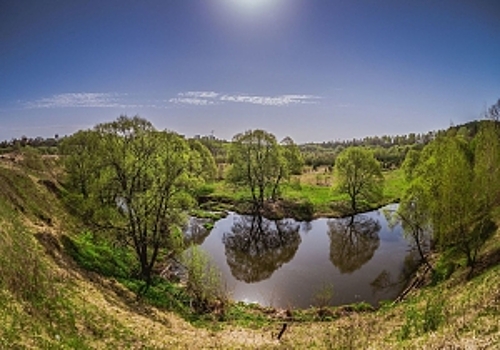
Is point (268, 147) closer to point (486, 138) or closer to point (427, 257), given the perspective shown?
point (427, 257)

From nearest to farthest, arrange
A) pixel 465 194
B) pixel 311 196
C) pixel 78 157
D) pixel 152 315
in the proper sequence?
pixel 152 315, pixel 465 194, pixel 78 157, pixel 311 196

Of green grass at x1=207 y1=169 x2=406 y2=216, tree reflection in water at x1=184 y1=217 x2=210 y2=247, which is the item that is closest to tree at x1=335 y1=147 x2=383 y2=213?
green grass at x1=207 y1=169 x2=406 y2=216

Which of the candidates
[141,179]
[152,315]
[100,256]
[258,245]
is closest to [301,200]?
[258,245]

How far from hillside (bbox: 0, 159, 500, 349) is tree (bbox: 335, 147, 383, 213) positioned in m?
29.1

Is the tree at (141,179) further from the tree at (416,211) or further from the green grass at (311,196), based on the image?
the green grass at (311,196)

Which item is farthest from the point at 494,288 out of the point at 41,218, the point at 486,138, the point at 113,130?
the point at 41,218

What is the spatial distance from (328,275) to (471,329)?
20075mm

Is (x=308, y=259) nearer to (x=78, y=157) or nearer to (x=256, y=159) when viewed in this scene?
(x=256, y=159)

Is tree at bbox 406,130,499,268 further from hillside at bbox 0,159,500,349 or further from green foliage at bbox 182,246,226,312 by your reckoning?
green foliage at bbox 182,246,226,312

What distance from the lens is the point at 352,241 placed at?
4241cm

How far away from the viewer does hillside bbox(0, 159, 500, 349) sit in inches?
486

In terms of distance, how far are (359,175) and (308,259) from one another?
24.0 m

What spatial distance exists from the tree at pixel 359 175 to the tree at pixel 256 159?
33.8ft

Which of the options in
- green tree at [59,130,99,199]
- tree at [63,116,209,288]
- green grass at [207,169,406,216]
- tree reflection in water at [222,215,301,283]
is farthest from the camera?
green grass at [207,169,406,216]
